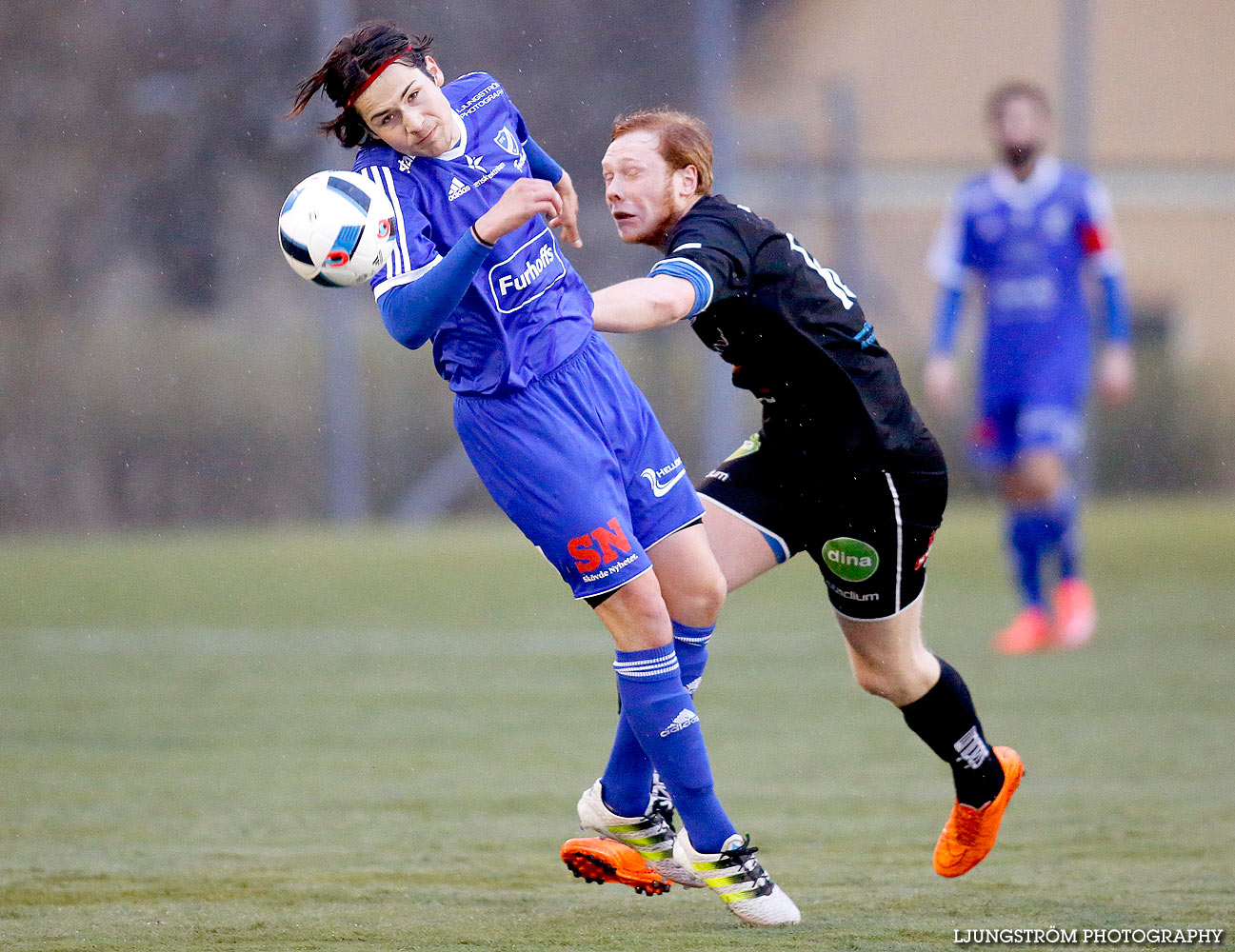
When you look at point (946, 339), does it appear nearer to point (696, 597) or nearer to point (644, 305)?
point (696, 597)

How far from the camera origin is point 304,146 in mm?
11258

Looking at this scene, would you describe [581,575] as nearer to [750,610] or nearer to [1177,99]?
[750,610]

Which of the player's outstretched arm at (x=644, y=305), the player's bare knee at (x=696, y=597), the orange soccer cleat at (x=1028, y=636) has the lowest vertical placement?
the orange soccer cleat at (x=1028, y=636)

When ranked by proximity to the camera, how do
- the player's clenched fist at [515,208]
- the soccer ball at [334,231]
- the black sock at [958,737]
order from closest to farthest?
the player's clenched fist at [515,208]
the soccer ball at [334,231]
the black sock at [958,737]

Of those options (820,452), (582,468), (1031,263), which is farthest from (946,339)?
(582,468)

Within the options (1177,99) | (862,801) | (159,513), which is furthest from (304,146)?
(862,801)

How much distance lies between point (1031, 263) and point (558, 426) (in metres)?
4.89

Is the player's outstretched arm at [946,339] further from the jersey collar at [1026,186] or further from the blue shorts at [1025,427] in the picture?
the jersey collar at [1026,186]

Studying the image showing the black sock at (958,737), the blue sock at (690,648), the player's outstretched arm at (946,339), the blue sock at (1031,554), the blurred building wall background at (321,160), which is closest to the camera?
the blue sock at (690,648)

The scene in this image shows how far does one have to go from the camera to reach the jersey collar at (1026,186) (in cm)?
750

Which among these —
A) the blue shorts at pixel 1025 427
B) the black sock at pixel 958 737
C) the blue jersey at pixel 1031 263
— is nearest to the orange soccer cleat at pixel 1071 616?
the blue shorts at pixel 1025 427

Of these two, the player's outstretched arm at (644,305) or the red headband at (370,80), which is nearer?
the player's outstretched arm at (644,305)

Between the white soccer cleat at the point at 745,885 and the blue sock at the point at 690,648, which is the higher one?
the blue sock at the point at 690,648

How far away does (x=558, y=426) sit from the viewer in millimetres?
3275
